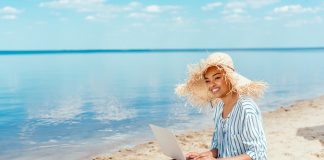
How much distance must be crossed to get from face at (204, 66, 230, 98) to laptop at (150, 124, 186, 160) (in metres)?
0.44

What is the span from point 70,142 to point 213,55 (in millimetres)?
7781

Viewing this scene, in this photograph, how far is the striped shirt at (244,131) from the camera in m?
3.32

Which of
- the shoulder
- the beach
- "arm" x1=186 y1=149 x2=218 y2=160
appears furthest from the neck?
the beach

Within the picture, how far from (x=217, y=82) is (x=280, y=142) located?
20.1 feet

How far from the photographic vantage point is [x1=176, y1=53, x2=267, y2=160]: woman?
334 cm

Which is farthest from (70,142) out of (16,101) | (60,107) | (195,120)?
(16,101)

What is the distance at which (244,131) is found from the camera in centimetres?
334

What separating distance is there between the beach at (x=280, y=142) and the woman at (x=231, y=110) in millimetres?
4614

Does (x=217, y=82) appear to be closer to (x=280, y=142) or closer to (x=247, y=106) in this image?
(x=247, y=106)

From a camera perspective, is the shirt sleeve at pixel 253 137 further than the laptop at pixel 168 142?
No

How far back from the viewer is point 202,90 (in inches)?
153

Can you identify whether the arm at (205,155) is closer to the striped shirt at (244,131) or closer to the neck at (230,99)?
the striped shirt at (244,131)

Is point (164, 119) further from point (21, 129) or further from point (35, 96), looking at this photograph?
point (35, 96)

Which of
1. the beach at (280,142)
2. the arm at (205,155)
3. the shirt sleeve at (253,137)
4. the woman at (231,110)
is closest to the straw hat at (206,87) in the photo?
the woman at (231,110)
